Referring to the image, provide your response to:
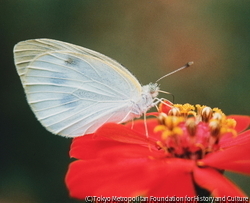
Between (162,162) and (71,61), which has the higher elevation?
(71,61)

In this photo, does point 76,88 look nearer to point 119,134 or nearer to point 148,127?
point 148,127

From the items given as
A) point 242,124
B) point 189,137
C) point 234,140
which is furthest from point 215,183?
point 242,124

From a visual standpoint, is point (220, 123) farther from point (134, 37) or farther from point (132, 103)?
point (134, 37)

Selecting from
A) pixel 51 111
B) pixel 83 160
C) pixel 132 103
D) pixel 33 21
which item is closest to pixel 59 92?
pixel 51 111

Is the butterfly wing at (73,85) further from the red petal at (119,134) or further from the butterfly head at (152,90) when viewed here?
the red petal at (119,134)

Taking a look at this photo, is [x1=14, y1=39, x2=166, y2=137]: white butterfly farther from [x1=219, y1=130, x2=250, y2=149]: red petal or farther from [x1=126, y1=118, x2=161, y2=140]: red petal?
[x1=219, y1=130, x2=250, y2=149]: red petal

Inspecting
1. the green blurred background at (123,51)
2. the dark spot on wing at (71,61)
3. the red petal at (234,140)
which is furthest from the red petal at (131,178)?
the green blurred background at (123,51)
